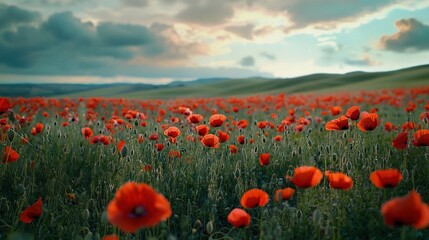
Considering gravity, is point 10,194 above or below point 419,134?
below

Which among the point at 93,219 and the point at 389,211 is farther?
the point at 93,219

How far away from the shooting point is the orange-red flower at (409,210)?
1.27 meters

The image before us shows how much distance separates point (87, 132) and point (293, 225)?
99.5 inches

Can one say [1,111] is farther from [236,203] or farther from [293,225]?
[293,225]

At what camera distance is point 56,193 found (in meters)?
3.20

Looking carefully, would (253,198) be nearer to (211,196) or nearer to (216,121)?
(211,196)

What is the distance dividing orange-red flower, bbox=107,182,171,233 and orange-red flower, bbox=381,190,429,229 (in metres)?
0.81

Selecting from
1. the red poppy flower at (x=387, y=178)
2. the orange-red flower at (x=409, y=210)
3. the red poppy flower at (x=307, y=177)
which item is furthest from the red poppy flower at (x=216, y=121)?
the orange-red flower at (x=409, y=210)

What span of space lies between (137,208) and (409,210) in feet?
3.27

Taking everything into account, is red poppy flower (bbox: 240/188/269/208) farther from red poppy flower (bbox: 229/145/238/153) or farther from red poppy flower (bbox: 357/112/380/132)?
red poppy flower (bbox: 229/145/238/153)

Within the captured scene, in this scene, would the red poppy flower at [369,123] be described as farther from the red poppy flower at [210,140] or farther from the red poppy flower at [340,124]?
the red poppy flower at [210,140]

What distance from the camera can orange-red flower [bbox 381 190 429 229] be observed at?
4.18 ft

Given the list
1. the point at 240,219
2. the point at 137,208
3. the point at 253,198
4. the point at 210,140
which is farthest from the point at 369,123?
the point at 137,208

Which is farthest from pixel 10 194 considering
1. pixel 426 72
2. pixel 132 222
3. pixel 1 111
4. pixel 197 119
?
pixel 426 72
